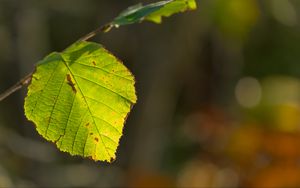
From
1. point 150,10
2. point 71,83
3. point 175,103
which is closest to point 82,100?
point 71,83

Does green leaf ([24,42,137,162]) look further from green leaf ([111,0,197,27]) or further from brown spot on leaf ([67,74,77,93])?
green leaf ([111,0,197,27])

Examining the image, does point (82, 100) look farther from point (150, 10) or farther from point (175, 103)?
point (175, 103)

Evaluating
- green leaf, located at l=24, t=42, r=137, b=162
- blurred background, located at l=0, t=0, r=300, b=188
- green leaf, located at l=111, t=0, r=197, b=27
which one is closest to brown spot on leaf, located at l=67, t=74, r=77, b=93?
green leaf, located at l=24, t=42, r=137, b=162

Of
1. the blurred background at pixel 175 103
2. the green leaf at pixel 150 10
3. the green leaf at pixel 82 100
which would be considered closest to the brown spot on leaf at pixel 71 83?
the green leaf at pixel 82 100

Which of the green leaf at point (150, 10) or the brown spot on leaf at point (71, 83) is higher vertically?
the green leaf at point (150, 10)

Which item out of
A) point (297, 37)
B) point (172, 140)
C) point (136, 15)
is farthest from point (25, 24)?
point (136, 15)

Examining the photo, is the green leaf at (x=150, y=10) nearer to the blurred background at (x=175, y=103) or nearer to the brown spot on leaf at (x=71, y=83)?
the brown spot on leaf at (x=71, y=83)

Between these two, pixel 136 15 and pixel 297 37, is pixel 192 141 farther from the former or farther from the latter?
pixel 136 15
